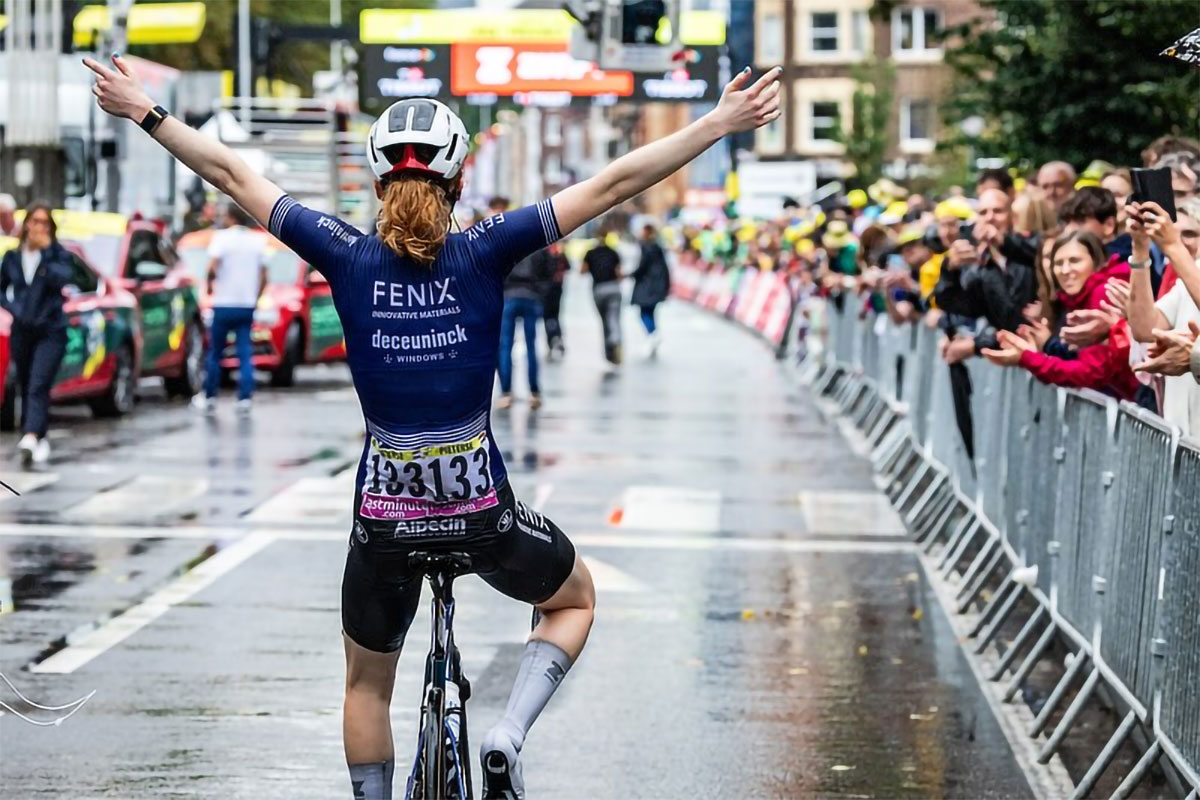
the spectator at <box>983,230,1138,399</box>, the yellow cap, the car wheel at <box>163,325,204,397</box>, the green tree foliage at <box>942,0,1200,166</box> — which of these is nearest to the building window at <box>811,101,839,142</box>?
the car wheel at <box>163,325,204,397</box>

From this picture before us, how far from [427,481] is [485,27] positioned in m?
40.7

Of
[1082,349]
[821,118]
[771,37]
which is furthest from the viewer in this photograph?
[771,37]

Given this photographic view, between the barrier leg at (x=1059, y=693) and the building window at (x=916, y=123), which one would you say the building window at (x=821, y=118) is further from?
the barrier leg at (x=1059, y=693)

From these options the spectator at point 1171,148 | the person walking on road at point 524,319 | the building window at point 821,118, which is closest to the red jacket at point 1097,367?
the spectator at point 1171,148

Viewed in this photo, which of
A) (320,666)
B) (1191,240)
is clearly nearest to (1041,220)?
(1191,240)

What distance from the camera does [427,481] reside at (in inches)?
225

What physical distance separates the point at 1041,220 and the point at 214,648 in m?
5.20

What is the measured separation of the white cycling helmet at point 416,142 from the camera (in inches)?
223

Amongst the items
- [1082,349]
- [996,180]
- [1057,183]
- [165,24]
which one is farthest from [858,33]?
[1082,349]

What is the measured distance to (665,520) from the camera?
14820 mm

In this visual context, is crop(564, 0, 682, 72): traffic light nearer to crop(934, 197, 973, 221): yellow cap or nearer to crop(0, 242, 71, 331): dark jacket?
crop(934, 197, 973, 221): yellow cap

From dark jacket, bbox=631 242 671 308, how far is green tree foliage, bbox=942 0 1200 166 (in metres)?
14.2

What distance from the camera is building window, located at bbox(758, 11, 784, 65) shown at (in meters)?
84.8

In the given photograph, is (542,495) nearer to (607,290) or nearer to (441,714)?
(441,714)
